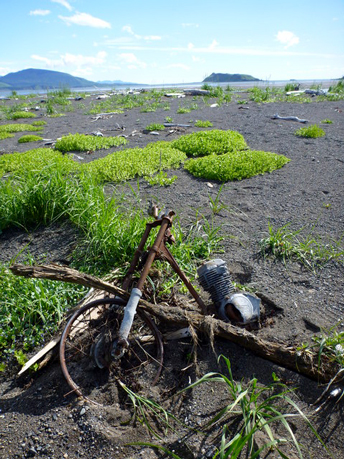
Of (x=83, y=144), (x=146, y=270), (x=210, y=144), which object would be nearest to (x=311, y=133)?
(x=210, y=144)

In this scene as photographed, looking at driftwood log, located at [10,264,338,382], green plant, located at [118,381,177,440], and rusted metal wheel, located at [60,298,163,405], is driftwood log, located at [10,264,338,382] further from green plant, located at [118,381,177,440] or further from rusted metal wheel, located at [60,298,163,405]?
green plant, located at [118,381,177,440]

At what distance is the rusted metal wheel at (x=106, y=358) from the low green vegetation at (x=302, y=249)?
6.66 feet

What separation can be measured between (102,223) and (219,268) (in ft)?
5.34

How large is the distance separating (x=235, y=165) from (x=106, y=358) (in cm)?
515

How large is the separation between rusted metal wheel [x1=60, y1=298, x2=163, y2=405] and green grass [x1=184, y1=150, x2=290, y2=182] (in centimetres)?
433

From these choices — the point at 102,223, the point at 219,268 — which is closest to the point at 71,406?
the point at 219,268

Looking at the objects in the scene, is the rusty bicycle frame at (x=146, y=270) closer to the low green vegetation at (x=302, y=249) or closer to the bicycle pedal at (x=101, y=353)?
the bicycle pedal at (x=101, y=353)

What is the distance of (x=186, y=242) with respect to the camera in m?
4.16

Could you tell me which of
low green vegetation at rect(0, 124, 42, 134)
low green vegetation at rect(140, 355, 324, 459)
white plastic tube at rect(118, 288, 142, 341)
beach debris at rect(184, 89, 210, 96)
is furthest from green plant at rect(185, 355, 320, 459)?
beach debris at rect(184, 89, 210, 96)

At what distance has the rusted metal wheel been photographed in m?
2.46

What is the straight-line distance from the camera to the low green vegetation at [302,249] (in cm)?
399

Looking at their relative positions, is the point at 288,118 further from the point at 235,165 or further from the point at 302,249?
the point at 302,249

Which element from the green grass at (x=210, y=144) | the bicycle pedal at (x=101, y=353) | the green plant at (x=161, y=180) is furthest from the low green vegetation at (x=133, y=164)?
the bicycle pedal at (x=101, y=353)

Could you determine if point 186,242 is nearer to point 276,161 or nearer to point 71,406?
point 71,406
